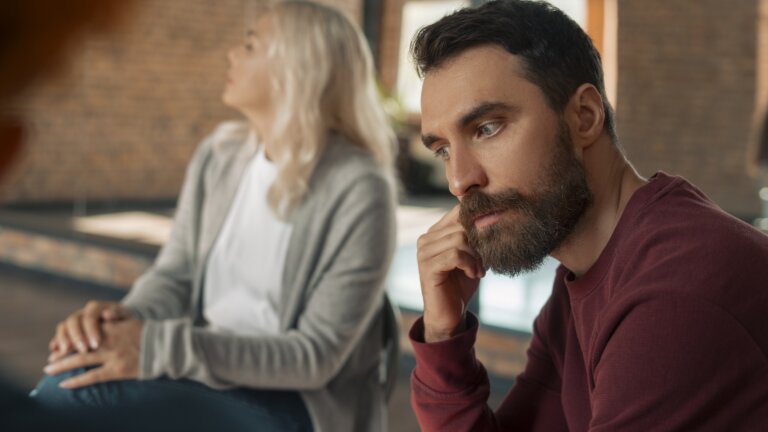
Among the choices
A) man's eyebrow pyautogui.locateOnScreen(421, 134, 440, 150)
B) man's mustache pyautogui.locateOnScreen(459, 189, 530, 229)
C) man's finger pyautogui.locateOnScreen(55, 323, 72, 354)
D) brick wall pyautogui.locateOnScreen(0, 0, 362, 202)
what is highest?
man's eyebrow pyautogui.locateOnScreen(421, 134, 440, 150)

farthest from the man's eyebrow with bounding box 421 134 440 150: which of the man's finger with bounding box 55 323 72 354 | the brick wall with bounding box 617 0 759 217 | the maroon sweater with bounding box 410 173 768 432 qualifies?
the brick wall with bounding box 617 0 759 217

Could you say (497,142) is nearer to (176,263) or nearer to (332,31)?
(332,31)

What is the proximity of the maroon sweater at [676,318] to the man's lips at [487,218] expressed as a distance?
0.13 metres

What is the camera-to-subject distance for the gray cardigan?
161cm

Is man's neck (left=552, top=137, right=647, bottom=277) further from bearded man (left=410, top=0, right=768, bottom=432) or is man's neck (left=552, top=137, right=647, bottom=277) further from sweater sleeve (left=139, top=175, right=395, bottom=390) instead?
sweater sleeve (left=139, top=175, right=395, bottom=390)

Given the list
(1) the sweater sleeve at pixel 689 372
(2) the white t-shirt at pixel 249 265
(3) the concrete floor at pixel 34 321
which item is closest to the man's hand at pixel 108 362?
(2) the white t-shirt at pixel 249 265

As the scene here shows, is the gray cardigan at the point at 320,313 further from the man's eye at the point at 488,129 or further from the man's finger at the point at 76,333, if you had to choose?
the man's eye at the point at 488,129

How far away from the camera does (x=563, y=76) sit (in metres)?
1.06

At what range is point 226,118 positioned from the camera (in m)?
7.34

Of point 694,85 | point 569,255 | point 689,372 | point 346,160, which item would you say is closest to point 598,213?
point 569,255

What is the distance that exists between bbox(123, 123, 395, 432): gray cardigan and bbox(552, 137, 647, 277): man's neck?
0.73 meters

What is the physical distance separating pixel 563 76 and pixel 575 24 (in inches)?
3.3

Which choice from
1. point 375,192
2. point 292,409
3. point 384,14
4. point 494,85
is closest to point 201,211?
point 375,192

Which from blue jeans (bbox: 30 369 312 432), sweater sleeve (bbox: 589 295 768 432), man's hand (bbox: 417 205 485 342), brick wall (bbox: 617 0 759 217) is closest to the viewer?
sweater sleeve (bbox: 589 295 768 432)
